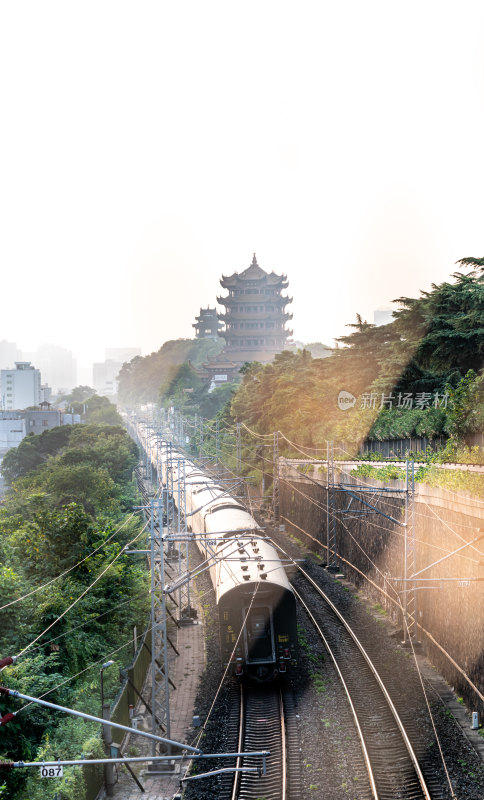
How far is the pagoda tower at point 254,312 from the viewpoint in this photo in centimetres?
11850

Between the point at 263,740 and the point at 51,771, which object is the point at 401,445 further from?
the point at 51,771

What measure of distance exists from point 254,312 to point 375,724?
106 meters

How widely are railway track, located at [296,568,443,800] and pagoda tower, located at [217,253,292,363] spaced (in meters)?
97.3

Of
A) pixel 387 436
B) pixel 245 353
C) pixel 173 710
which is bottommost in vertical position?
pixel 173 710

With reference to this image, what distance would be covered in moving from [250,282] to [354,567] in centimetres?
9413

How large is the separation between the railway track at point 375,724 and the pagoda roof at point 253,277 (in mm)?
98405

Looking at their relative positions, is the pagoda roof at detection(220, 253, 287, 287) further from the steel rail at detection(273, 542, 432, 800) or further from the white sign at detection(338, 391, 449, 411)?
the steel rail at detection(273, 542, 432, 800)

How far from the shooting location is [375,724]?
1538cm

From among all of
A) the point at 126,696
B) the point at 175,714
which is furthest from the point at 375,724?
the point at 126,696

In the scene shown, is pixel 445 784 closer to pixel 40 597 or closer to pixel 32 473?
pixel 40 597

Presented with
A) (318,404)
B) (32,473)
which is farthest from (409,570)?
(32,473)

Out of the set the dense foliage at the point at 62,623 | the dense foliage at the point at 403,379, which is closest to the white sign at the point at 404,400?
the dense foliage at the point at 403,379

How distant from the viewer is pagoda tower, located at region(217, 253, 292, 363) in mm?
118500

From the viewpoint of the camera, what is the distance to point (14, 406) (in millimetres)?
181500
